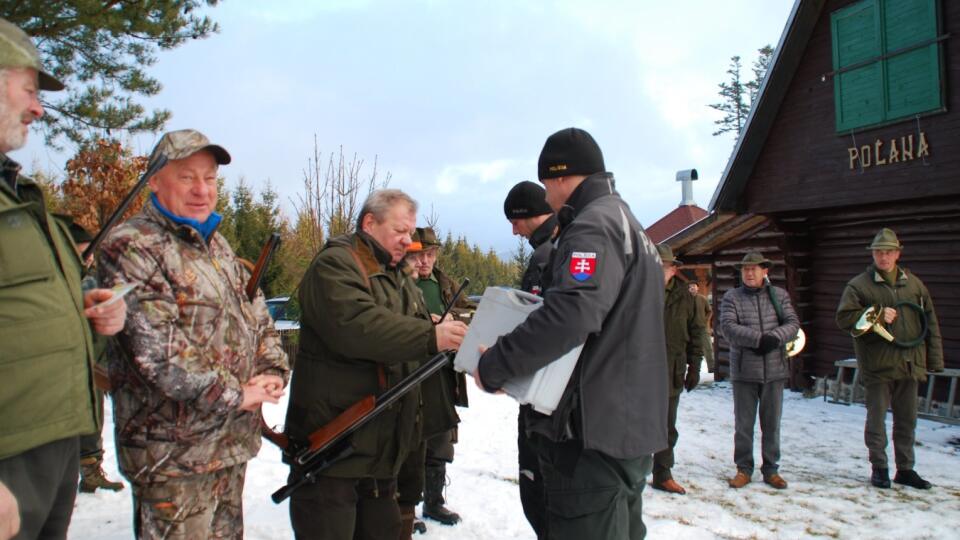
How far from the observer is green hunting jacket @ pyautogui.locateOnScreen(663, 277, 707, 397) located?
640cm

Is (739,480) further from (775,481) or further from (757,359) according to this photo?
(757,359)

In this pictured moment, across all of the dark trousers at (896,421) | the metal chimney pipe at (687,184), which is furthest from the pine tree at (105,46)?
the metal chimney pipe at (687,184)

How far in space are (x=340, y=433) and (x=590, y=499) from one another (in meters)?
1.14

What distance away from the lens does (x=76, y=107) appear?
727 cm

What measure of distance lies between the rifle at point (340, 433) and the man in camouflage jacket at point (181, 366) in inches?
17.5

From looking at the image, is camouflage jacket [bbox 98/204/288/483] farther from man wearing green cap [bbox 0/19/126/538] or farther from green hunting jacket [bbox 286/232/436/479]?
green hunting jacket [bbox 286/232/436/479]

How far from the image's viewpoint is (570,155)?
303cm

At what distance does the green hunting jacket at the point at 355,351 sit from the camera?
Answer: 3.06 meters

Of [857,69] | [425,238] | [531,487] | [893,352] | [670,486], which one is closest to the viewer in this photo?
[531,487]

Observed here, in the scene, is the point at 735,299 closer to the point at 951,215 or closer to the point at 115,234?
the point at 951,215

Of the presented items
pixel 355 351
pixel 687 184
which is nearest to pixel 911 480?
pixel 355 351

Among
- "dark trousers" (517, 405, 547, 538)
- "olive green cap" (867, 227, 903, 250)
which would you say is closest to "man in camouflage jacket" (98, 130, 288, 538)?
"dark trousers" (517, 405, 547, 538)

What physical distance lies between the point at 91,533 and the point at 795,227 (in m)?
11.2

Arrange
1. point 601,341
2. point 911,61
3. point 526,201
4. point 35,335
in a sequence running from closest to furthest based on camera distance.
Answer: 1. point 35,335
2. point 601,341
3. point 526,201
4. point 911,61
